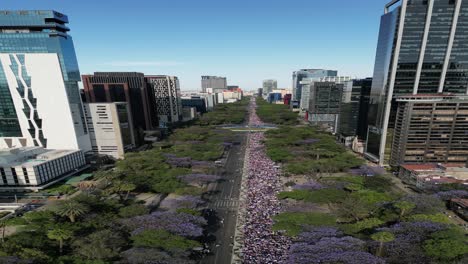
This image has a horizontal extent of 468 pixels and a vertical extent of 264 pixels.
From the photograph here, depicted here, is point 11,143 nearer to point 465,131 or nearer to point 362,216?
point 362,216

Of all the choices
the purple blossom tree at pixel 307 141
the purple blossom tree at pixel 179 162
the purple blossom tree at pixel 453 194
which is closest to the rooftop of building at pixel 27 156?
the purple blossom tree at pixel 179 162

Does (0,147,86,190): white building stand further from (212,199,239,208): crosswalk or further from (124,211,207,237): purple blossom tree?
(212,199,239,208): crosswalk

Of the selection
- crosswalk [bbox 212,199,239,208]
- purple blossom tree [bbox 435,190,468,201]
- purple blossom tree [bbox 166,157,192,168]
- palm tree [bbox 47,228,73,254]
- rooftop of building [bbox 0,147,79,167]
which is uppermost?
rooftop of building [bbox 0,147,79,167]

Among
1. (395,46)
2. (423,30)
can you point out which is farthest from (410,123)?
(423,30)

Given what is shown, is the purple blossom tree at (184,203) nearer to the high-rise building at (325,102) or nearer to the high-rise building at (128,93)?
the high-rise building at (128,93)

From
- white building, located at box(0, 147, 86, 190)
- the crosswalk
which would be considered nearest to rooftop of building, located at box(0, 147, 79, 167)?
white building, located at box(0, 147, 86, 190)

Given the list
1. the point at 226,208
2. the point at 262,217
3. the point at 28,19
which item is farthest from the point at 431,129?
the point at 28,19

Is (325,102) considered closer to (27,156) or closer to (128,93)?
(128,93)
